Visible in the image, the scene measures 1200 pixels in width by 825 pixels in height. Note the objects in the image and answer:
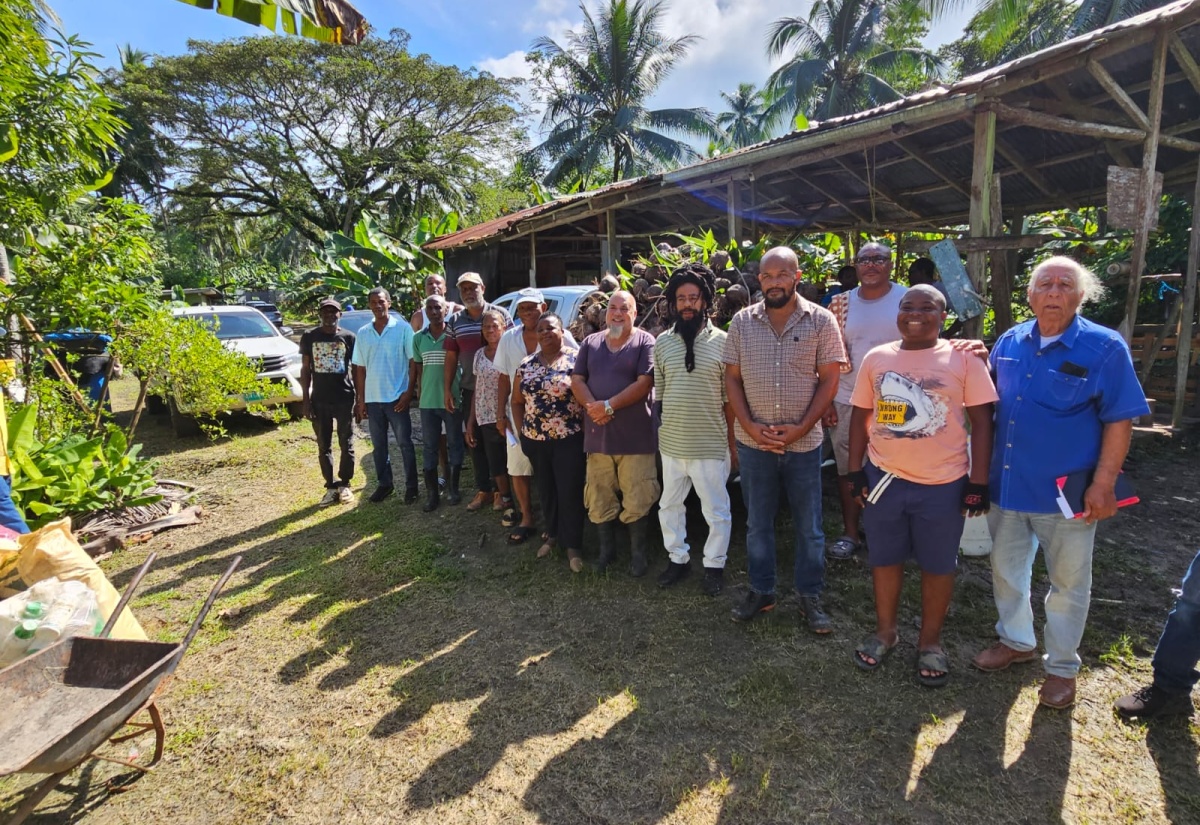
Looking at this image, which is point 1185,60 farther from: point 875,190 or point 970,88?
point 875,190

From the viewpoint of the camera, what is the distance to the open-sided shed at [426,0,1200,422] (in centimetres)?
470

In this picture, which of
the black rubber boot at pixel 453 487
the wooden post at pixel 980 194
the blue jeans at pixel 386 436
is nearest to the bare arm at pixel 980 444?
the wooden post at pixel 980 194

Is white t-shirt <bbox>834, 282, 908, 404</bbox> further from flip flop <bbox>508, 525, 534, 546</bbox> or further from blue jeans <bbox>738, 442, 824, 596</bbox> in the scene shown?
flip flop <bbox>508, 525, 534, 546</bbox>

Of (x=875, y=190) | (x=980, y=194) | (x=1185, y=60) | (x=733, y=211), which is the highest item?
(x=1185, y=60)

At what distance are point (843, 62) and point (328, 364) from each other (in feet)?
73.3

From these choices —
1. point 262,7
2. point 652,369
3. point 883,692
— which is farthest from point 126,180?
point 883,692

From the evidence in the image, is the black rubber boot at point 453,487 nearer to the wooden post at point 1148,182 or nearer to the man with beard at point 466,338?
the man with beard at point 466,338

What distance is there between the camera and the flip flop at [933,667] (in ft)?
9.16

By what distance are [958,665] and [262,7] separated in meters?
5.41

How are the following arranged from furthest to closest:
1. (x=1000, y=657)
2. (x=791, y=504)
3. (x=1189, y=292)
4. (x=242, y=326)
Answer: (x=242, y=326) < (x=1189, y=292) < (x=791, y=504) < (x=1000, y=657)

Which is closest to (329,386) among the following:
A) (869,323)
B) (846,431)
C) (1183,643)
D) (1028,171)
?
(846,431)

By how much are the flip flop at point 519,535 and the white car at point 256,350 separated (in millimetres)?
4383

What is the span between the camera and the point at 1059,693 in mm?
2604

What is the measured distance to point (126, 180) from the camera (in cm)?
2588
